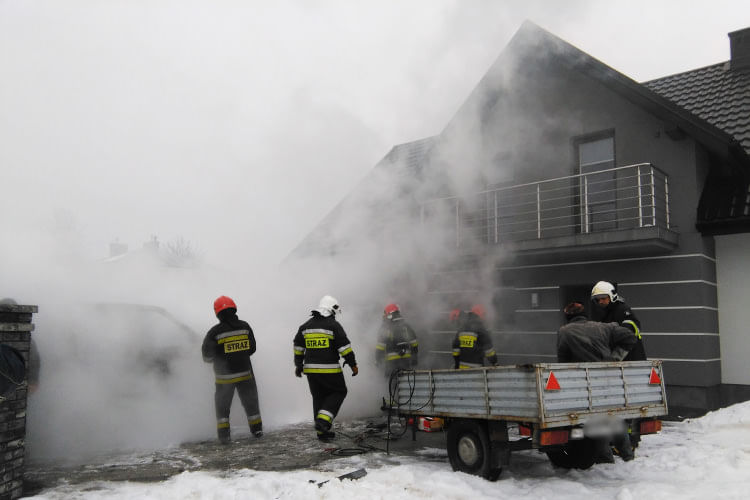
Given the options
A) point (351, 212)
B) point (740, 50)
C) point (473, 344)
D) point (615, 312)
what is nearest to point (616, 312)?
point (615, 312)

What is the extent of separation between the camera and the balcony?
931 centimetres

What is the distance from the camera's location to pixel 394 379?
649cm

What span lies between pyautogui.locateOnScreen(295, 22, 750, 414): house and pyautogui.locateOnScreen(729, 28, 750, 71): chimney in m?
0.03

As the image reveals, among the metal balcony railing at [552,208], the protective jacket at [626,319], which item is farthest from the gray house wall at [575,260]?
the protective jacket at [626,319]

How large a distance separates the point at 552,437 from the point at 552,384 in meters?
0.40

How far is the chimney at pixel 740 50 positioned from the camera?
11.1 metres

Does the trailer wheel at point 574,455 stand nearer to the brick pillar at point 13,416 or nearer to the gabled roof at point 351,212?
the brick pillar at point 13,416

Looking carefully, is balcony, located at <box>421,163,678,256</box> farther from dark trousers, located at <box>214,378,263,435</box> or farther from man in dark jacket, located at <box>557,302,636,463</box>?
dark trousers, located at <box>214,378,263,435</box>

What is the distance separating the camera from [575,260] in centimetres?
1048

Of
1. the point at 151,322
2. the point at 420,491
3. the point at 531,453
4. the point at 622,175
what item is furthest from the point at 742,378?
the point at 151,322

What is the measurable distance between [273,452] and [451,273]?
6.48 meters

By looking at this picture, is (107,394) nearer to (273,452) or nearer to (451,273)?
(273,452)

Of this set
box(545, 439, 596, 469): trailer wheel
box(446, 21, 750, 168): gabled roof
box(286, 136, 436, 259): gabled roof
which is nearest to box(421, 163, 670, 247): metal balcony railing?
box(446, 21, 750, 168): gabled roof

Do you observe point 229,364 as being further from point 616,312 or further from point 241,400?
point 616,312
